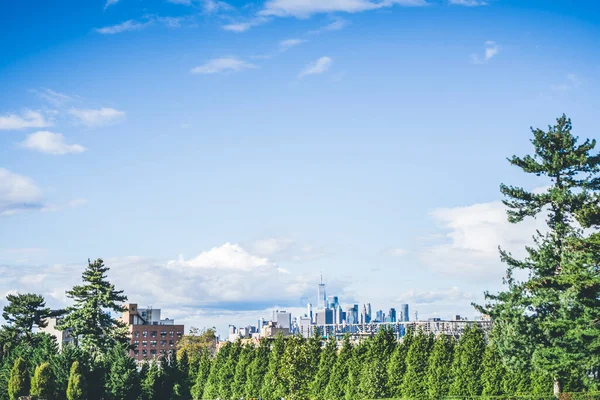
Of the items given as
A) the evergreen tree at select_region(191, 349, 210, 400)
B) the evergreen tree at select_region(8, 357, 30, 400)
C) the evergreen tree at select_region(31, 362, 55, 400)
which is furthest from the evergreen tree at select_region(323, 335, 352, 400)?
the evergreen tree at select_region(8, 357, 30, 400)

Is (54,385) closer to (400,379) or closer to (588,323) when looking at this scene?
(400,379)

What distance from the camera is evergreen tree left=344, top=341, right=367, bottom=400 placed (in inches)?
1984

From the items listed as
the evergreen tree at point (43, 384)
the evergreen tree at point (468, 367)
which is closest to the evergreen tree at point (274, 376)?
the evergreen tree at point (468, 367)

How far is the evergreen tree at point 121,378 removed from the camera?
200 ft

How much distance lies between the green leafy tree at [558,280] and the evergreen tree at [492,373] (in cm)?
419

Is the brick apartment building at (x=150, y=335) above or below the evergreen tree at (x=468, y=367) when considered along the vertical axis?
above

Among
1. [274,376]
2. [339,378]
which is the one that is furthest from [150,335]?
[339,378]

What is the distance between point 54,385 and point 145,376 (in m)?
8.40

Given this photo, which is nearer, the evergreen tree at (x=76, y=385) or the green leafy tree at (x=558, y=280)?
the green leafy tree at (x=558, y=280)

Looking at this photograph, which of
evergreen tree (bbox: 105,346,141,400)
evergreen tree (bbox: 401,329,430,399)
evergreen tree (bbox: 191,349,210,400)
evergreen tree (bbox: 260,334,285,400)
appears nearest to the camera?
evergreen tree (bbox: 401,329,430,399)

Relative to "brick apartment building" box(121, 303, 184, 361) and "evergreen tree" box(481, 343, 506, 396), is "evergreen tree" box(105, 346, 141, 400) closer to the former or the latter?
"evergreen tree" box(481, 343, 506, 396)

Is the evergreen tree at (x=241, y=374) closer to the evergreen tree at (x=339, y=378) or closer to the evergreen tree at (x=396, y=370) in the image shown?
the evergreen tree at (x=339, y=378)

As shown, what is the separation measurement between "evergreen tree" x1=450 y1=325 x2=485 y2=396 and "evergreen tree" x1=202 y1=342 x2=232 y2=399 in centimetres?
2678

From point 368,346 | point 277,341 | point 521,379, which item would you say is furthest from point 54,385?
point 521,379
